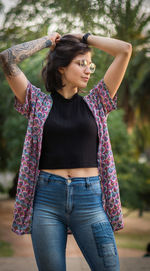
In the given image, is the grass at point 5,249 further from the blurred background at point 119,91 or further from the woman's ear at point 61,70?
the woman's ear at point 61,70

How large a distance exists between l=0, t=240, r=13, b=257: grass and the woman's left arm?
A: 5.37 metres

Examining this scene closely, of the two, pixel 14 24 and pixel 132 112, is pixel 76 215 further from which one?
pixel 132 112

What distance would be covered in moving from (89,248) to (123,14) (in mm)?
2670

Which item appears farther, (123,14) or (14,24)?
(14,24)

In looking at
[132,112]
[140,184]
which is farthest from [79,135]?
[132,112]

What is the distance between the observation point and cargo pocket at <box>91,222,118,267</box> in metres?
2.09

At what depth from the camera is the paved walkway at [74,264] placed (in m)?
4.41

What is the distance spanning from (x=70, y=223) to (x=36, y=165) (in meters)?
0.38

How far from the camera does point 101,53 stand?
194 inches

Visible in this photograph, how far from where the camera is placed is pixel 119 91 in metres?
9.57

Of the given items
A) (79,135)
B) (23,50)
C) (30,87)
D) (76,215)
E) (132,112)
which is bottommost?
(132,112)

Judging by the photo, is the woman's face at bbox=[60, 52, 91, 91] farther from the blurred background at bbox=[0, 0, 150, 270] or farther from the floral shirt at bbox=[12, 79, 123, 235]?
the blurred background at bbox=[0, 0, 150, 270]

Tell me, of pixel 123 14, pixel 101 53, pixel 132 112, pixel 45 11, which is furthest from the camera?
pixel 132 112

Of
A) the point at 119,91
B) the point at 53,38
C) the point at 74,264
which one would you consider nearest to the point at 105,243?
the point at 53,38
